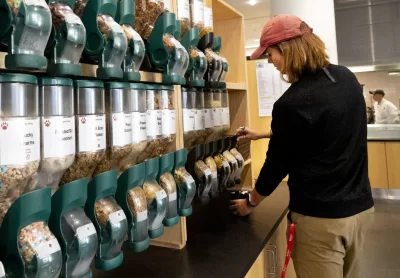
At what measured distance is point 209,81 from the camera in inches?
56.9

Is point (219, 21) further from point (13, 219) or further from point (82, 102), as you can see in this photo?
point (13, 219)

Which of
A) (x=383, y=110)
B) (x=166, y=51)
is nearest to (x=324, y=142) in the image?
(x=166, y=51)

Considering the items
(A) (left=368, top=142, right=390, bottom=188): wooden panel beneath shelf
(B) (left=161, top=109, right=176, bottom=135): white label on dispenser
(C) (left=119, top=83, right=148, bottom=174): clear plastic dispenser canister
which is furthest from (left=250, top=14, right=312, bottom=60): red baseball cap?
(A) (left=368, top=142, right=390, bottom=188): wooden panel beneath shelf

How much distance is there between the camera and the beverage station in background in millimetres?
603

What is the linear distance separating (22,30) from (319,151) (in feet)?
3.45

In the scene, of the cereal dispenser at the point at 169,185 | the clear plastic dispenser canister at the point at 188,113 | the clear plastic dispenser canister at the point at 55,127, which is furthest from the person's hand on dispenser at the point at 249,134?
the clear plastic dispenser canister at the point at 55,127

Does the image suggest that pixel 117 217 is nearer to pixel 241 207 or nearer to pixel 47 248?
pixel 47 248

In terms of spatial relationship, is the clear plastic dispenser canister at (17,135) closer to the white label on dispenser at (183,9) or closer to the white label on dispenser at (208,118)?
the white label on dispenser at (183,9)

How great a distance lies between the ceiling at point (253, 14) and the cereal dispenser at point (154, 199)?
Answer: 186 inches

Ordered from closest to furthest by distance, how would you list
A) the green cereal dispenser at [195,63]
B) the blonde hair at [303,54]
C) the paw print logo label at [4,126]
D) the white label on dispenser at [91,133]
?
the paw print logo label at [4,126] → the white label on dispenser at [91,133] → the green cereal dispenser at [195,63] → the blonde hair at [303,54]

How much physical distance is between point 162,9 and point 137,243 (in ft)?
2.20

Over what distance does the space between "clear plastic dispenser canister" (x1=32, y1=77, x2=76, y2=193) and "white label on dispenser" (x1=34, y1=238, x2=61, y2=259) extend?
0.12 m

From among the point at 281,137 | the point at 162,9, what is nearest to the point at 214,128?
the point at 281,137

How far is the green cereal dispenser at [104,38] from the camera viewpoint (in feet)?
2.55
